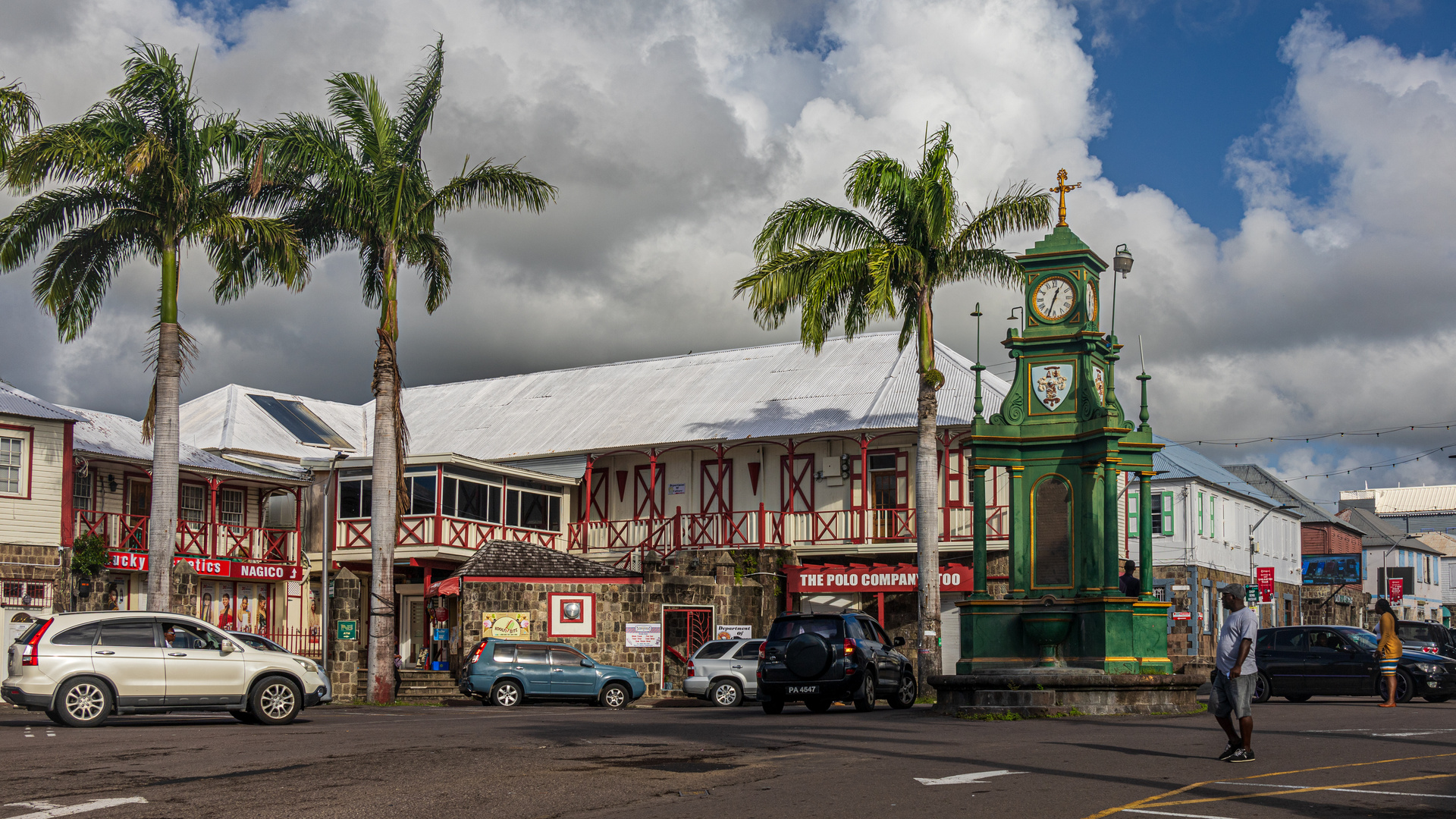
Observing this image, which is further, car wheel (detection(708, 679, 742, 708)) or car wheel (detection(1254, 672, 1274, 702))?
car wheel (detection(708, 679, 742, 708))

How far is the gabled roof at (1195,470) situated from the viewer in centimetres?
4544

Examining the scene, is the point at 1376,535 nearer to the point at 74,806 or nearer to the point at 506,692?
the point at 506,692

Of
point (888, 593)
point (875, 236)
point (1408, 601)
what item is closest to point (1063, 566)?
point (875, 236)

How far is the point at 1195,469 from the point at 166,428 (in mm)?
33782

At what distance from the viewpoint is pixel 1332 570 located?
5903cm

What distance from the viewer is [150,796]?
9.25 m

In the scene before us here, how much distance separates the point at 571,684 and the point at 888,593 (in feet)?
36.2

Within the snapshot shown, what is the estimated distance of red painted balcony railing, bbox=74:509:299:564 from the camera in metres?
31.4

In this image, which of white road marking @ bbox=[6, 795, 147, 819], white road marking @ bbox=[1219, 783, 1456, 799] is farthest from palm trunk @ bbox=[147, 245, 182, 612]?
white road marking @ bbox=[1219, 783, 1456, 799]

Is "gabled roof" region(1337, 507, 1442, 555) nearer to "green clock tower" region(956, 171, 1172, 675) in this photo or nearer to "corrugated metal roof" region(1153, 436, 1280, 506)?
"corrugated metal roof" region(1153, 436, 1280, 506)

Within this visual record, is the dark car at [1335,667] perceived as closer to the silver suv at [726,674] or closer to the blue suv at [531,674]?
the silver suv at [726,674]

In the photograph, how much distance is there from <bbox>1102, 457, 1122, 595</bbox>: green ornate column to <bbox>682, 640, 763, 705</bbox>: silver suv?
8762 millimetres

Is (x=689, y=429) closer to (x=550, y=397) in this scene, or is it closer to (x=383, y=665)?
(x=550, y=397)

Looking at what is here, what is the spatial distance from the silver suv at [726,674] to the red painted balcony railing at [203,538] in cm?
1239
